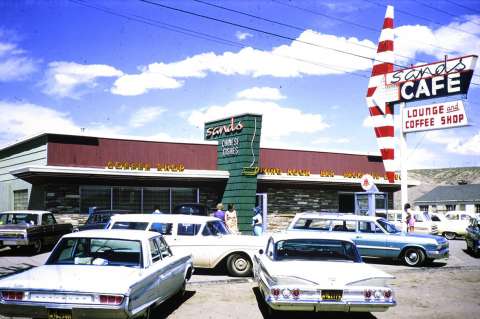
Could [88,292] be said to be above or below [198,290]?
above

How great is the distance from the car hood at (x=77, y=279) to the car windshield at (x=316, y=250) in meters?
2.61

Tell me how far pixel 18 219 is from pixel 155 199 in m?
6.53

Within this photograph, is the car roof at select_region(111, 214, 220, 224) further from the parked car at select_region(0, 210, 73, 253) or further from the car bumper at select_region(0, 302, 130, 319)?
the car bumper at select_region(0, 302, 130, 319)

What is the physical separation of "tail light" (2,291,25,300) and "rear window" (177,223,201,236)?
5.83m

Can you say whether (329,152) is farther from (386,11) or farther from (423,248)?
(423,248)

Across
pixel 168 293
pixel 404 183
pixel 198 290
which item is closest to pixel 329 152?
pixel 404 183

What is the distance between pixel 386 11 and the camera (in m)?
27.5

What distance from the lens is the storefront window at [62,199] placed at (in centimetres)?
1881

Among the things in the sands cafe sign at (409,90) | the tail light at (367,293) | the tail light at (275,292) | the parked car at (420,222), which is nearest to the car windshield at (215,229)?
the tail light at (275,292)

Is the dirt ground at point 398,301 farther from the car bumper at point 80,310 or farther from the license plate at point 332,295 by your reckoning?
the car bumper at point 80,310

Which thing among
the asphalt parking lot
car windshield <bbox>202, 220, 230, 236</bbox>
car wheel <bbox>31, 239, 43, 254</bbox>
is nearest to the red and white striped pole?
the asphalt parking lot

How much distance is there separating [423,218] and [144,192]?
13.2m

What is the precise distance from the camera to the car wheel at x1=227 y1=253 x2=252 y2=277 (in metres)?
11.5

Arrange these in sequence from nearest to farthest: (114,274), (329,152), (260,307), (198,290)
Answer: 1. (114,274)
2. (260,307)
3. (198,290)
4. (329,152)
